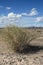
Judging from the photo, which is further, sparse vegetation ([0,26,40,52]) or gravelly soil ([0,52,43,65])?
sparse vegetation ([0,26,40,52])

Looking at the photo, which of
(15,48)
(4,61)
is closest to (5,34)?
(15,48)

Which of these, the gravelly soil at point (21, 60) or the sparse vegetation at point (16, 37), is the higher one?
the sparse vegetation at point (16, 37)

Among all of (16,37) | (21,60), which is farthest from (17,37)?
(21,60)

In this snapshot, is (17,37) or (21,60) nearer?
(21,60)

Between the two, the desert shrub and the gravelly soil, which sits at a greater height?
the desert shrub

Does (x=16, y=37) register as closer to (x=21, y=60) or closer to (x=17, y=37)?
(x=17, y=37)

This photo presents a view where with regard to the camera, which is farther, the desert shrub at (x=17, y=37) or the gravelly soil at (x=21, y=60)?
the desert shrub at (x=17, y=37)

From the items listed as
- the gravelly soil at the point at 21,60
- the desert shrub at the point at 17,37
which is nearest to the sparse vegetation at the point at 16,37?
the desert shrub at the point at 17,37

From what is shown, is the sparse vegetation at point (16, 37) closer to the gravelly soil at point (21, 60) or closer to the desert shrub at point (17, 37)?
the desert shrub at point (17, 37)

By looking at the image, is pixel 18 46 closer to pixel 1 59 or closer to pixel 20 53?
pixel 20 53

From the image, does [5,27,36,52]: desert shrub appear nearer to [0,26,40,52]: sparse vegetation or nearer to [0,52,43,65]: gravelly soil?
[0,26,40,52]: sparse vegetation

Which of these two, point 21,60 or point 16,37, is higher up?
point 16,37

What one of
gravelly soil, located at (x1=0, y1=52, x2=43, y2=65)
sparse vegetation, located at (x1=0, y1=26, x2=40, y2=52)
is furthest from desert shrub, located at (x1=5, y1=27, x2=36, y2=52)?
gravelly soil, located at (x1=0, y1=52, x2=43, y2=65)

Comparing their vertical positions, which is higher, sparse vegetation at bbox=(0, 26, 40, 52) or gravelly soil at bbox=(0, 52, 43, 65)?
sparse vegetation at bbox=(0, 26, 40, 52)
